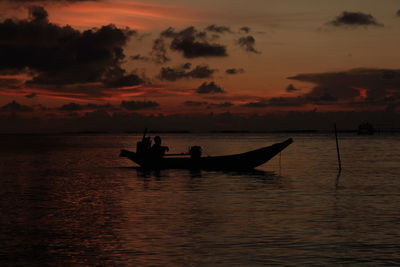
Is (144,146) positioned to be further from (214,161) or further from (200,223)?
(200,223)

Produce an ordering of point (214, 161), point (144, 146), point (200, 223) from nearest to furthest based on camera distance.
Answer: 1. point (200, 223)
2. point (214, 161)
3. point (144, 146)

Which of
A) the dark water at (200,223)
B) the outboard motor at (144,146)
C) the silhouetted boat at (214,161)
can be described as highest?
the outboard motor at (144,146)

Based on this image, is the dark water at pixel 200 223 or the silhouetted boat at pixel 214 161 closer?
the dark water at pixel 200 223

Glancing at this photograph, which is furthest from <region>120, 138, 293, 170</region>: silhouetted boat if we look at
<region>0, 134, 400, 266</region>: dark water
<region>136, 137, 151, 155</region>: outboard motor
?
<region>0, 134, 400, 266</region>: dark water

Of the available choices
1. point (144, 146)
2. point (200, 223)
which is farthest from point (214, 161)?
point (200, 223)

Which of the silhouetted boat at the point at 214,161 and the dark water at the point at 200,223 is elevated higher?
the silhouetted boat at the point at 214,161

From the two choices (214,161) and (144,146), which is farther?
(144,146)

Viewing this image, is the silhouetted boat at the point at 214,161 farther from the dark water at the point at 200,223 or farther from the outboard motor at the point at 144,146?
the dark water at the point at 200,223

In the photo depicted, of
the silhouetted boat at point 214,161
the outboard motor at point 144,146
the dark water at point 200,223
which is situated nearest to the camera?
the dark water at point 200,223

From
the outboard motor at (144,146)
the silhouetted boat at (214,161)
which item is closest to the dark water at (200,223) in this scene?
the silhouetted boat at (214,161)

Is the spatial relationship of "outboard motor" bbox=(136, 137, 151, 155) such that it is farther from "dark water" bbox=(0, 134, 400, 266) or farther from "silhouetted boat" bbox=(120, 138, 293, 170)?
"dark water" bbox=(0, 134, 400, 266)

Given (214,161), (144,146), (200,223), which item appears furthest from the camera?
(144,146)

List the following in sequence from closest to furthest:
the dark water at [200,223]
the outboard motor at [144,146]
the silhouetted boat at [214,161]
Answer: the dark water at [200,223] → the silhouetted boat at [214,161] → the outboard motor at [144,146]

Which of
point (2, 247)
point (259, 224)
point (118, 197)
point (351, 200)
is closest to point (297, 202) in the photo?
point (351, 200)
